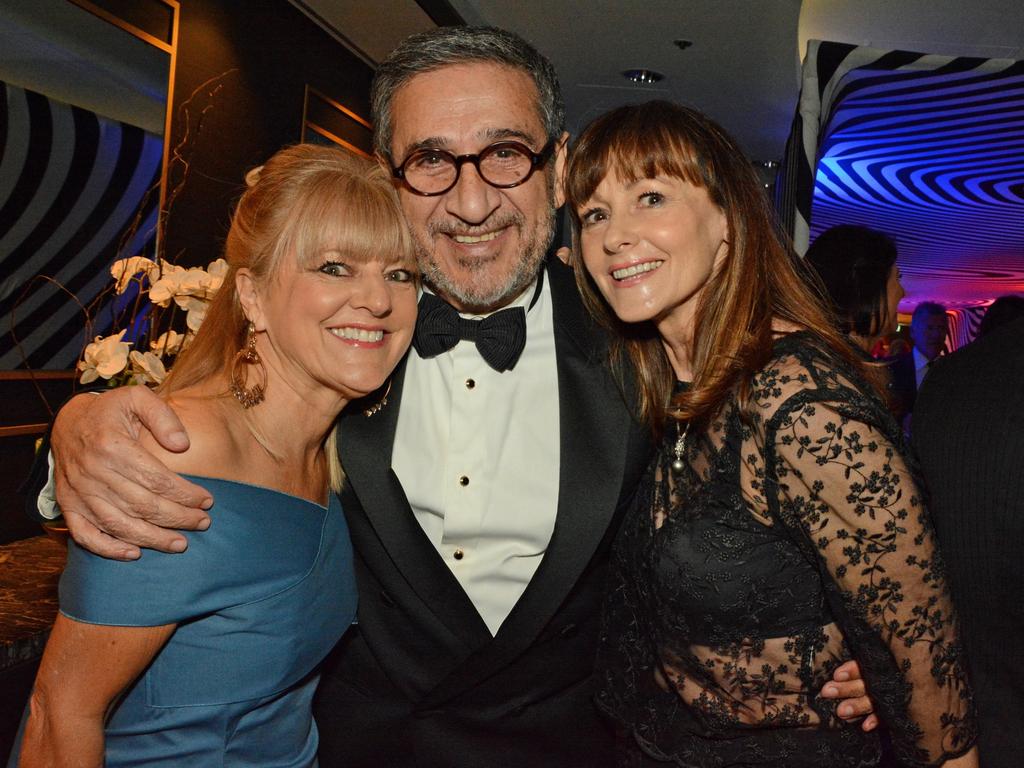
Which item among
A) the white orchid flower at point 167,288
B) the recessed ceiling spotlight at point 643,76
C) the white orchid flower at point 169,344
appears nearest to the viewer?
the white orchid flower at point 167,288

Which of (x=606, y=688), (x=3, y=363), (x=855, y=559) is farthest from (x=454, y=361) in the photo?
(x=3, y=363)

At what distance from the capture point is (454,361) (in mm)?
2119

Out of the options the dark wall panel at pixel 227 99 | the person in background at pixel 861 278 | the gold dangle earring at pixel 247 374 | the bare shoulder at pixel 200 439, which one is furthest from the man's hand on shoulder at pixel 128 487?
the person in background at pixel 861 278

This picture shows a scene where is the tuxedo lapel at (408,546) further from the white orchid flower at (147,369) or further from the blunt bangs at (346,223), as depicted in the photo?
the white orchid flower at (147,369)

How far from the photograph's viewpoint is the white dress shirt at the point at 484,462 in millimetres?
1988

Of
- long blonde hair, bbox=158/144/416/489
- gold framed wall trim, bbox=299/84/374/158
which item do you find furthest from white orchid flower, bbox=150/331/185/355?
gold framed wall trim, bbox=299/84/374/158

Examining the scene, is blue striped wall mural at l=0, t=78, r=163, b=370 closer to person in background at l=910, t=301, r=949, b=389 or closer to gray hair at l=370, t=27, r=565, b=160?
gray hair at l=370, t=27, r=565, b=160

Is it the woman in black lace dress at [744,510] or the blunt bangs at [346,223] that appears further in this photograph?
the blunt bangs at [346,223]

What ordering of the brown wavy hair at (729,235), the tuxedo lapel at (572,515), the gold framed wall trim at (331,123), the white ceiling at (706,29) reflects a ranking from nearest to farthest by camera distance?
the brown wavy hair at (729,235), the tuxedo lapel at (572,515), the gold framed wall trim at (331,123), the white ceiling at (706,29)

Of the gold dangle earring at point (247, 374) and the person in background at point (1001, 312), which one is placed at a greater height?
the person in background at point (1001, 312)

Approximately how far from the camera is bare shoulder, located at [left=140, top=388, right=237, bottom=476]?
1.50 m

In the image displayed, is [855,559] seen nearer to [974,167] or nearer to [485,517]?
[485,517]

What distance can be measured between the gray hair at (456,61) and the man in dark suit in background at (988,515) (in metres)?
1.17

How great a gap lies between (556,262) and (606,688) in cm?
114
